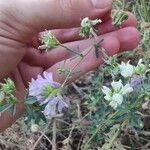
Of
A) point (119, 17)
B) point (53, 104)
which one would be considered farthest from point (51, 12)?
point (53, 104)

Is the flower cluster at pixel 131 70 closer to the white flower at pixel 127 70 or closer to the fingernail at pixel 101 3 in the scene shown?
the white flower at pixel 127 70

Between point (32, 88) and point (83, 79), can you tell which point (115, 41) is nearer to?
point (32, 88)

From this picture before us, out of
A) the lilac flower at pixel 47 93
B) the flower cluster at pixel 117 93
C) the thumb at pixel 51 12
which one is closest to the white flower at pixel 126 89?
the flower cluster at pixel 117 93

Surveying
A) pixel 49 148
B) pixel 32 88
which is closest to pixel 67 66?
pixel 32 88

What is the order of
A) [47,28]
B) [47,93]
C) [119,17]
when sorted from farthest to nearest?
[47,28] < [119,17] < [47,93]

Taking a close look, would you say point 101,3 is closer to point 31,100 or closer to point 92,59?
point 92,59

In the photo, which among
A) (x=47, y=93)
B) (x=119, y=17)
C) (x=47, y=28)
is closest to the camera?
(x=47, y=93)

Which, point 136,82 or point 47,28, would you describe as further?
point 47,28
